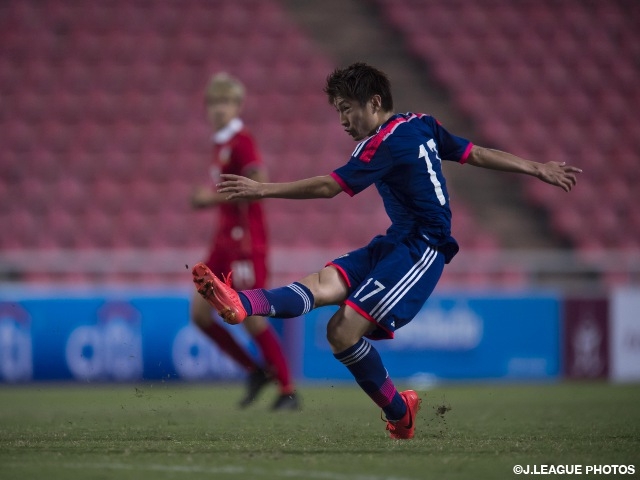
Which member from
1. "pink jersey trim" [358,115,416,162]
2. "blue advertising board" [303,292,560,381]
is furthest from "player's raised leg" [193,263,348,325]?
"blue advertising board" [303,292,560,381]

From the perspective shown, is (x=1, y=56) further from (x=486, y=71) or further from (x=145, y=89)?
(x=486, y=71)

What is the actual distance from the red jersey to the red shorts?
0.02m

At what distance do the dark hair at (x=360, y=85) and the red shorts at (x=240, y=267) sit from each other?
2.22 meters

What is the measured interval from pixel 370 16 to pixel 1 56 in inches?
193

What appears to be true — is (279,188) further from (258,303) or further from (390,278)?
(390,278)

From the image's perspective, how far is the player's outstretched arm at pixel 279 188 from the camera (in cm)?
463

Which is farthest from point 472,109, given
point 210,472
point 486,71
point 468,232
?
point 210,472

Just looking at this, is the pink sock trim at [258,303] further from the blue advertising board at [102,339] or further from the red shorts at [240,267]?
the blue advertising board at [102,339]

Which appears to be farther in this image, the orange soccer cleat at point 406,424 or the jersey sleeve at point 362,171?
the orange soccer cleat at point 406,424

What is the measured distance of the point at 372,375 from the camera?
4914 millimetres

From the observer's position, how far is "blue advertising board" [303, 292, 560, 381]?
988 centimetres

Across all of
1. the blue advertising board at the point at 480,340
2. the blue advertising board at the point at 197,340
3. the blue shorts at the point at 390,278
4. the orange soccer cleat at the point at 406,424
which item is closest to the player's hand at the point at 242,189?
the blue shorts at the point at 390,278

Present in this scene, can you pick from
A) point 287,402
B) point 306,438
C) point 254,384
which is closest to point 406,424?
point 306,438

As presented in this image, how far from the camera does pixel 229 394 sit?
8.70 meters
